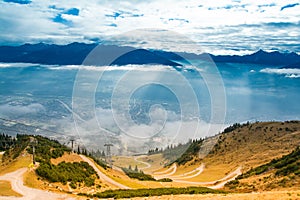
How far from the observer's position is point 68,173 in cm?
5219

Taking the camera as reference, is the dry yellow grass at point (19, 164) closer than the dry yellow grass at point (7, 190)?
No

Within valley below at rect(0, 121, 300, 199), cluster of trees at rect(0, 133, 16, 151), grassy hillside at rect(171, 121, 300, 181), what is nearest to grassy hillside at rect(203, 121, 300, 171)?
grassy hillside at rect(171, 121, 300, 181)

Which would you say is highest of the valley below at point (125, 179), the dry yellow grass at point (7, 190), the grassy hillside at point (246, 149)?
the dry yellow grass at point (7, 190)

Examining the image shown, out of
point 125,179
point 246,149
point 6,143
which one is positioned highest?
point 125,179

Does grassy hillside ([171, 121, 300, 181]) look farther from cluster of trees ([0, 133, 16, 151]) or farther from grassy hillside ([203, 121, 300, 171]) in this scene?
cluster of trees ([0, 133, 16, 151])

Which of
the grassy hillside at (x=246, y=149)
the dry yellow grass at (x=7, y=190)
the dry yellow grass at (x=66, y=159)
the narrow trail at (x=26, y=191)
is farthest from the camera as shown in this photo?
the grassy hillside at (x=246, y=149)

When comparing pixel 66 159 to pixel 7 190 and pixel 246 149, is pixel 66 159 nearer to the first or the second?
pixel 7 190

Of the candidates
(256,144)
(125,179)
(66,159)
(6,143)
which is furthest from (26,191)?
(256,144)

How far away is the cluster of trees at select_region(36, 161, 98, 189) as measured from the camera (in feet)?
157

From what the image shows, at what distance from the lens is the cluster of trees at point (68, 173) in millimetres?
47844

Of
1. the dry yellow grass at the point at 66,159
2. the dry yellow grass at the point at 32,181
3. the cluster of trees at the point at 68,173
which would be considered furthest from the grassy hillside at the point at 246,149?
the dry yellow grass at the point at 32,181

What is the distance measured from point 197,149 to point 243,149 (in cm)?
3994

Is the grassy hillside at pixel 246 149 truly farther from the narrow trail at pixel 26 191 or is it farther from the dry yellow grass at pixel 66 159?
the narrow trail at pixel 26 191

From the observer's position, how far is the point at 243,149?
5030 inches
